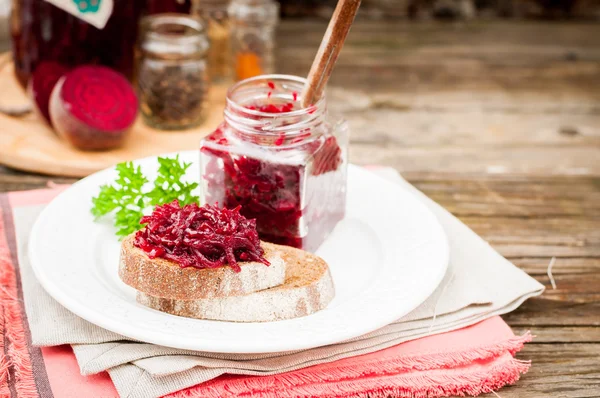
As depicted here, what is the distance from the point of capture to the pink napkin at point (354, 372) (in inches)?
74.2

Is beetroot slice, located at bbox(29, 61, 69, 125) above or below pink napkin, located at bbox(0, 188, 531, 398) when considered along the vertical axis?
above

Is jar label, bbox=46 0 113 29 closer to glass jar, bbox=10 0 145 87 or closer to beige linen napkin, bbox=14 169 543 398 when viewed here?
glass jar, bbox=10 0 145 87

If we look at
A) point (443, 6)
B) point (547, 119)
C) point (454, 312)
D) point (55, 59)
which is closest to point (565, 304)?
point (454, 312)

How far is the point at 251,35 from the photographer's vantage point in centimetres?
414

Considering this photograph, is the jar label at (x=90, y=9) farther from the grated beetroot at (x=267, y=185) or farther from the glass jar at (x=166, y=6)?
the grated beetroot at (x=267, y=185)

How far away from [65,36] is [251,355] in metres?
2.28

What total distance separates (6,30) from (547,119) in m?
3.49

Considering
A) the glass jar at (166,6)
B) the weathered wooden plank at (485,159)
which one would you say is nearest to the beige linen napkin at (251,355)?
the weathered wooden plank at (485,159)

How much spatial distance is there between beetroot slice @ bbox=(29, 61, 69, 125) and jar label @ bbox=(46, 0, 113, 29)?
0.97 ft

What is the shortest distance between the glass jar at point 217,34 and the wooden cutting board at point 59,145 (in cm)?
42

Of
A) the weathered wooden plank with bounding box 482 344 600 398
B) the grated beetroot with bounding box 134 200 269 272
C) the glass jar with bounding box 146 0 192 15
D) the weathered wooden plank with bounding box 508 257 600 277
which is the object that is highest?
the glass jar with bounding box 146 0 192 15

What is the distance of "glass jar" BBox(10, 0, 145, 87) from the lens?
359cm

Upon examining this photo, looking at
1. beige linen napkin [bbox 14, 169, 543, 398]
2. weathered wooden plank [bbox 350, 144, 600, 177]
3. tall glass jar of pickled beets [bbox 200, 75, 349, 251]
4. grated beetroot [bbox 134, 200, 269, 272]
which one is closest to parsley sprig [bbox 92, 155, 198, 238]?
tall glass jar of pickled beets [bbox 200, 75, 349, 251]

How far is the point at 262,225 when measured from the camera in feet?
7.89
